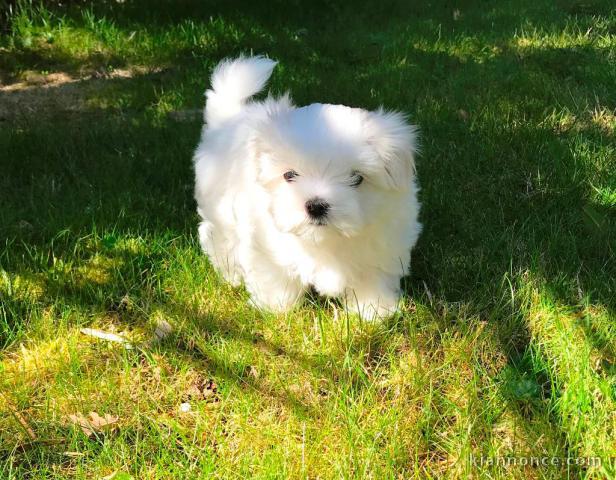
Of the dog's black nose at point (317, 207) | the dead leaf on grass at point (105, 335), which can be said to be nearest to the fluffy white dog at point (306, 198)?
the dog's black nose at point (317, 207)

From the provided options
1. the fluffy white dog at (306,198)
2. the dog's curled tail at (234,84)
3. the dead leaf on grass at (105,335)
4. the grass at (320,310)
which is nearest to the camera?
the grass at (320,310)

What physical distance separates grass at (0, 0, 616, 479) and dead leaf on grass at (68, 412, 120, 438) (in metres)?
0.02

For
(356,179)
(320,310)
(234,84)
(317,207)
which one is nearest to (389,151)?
(356,179)

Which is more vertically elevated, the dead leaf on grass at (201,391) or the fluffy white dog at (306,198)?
the fluffy white dog at (306,198)

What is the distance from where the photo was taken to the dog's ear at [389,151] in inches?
75.1

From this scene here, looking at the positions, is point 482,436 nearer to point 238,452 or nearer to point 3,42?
point 238,452

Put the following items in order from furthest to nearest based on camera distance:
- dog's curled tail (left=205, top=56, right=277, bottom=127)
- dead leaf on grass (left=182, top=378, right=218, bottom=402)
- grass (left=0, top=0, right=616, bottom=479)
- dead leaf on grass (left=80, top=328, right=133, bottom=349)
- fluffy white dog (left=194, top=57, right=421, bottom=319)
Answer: dog's curled tail (left=205, top=56, right=277, bottom=127) < dead leaf on grass (left=80, top=328, right=133, bottom=349) < dead leaf on grass (left=182, top=378, right=218, bottom=402) < fluffy white dog (left=194, top=57, right=421, bottom=319) < grass (left=0, top=0, right=616, bottom=479)

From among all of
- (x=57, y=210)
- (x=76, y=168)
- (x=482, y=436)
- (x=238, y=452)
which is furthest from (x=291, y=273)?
(x=76, y=168)

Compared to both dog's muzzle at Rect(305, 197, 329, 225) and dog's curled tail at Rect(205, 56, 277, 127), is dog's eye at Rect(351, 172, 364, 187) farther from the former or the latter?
dog's curled tail at Rect(205, 56, 277, 127)

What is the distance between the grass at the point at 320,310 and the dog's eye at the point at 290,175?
0.63 meters

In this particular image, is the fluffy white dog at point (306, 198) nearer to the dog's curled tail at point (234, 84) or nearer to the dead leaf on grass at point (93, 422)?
the dog's curled tail at point (234, 84)

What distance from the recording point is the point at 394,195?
6.70ft

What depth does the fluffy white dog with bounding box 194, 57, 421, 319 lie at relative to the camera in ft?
6.10

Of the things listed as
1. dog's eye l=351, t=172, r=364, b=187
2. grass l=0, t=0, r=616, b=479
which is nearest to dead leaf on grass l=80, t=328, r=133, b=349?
grass l=0, t=0, r=616, b=479
